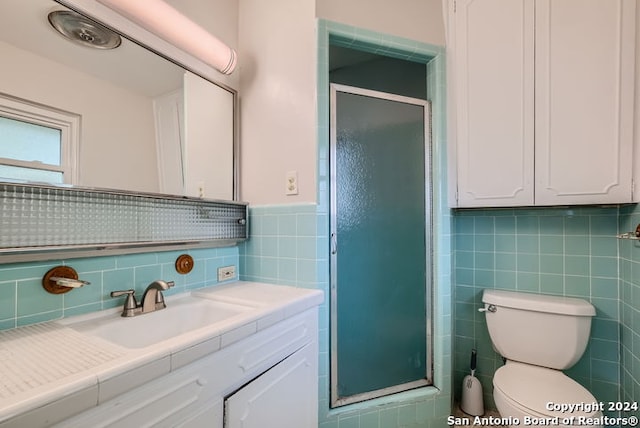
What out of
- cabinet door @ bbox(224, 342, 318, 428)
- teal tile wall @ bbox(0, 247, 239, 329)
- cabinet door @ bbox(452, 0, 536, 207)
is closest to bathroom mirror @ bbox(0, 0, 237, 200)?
teal tile wall @ bbox(0, 247, 239, 329)

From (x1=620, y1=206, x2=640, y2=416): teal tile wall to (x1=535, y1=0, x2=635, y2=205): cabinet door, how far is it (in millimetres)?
205

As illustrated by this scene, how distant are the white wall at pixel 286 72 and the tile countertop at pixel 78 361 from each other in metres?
0.74

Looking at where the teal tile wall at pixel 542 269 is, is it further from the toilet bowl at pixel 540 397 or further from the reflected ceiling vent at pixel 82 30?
the reflected ceiling vent at pixel 82 30

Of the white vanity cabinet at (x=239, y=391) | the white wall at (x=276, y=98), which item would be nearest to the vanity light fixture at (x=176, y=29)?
the white wall at (x=276, y=98)

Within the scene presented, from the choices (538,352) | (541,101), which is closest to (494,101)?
(541,101)

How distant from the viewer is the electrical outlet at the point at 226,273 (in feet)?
4.73

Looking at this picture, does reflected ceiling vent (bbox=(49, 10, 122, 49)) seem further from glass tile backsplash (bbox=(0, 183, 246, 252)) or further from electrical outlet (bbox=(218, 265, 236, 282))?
electrical outlet (bbox=(218, 265, 236, 282))

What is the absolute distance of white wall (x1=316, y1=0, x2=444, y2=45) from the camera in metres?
1.42

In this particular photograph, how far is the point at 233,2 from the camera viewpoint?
156cm

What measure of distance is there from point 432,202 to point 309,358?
1.05 metres

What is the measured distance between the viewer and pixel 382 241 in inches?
63.8

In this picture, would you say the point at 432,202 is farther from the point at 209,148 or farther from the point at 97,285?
the point at 97,285

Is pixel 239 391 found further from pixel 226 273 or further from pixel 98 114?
pixel 98 114

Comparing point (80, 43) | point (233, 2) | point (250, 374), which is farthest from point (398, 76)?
point (250, 374)
